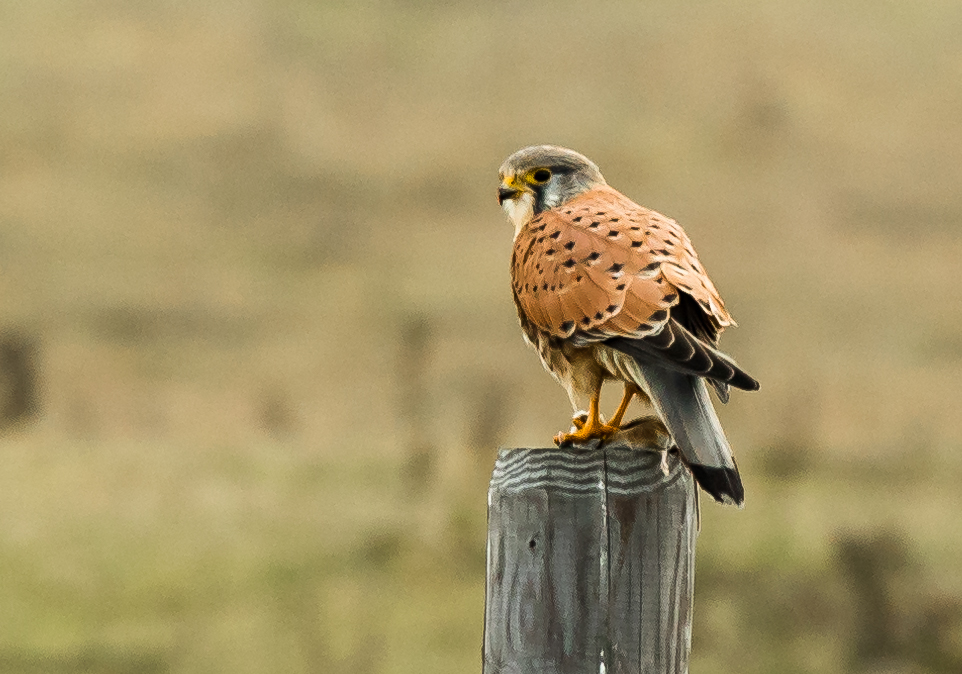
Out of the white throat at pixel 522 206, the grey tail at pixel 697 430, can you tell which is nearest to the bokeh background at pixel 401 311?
the white throat at pixel 522 206

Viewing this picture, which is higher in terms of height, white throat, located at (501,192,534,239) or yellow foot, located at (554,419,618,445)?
white throat, located at (501,192,534,239)

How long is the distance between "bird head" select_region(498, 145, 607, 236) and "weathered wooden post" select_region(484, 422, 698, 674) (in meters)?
1.64

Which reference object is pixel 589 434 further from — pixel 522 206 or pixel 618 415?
pixel 522 206

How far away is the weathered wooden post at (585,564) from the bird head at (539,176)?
1.64 metres

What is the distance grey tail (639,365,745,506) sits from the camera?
3053 millimetres

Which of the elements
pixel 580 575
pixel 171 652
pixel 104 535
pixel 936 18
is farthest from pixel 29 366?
pixel 936 18

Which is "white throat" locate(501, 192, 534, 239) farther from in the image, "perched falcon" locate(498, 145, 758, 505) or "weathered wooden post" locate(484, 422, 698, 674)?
"weathered wooden post" locate(484, 422, 698, 674)

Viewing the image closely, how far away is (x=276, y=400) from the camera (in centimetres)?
1030

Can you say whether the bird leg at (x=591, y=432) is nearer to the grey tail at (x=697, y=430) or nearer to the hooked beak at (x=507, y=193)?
the grey tail at (x=697, y=430)

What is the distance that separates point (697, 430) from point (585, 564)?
1.39 feet

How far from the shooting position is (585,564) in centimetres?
297

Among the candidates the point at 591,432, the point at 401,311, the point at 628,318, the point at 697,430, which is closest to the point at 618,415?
the point at 591,432

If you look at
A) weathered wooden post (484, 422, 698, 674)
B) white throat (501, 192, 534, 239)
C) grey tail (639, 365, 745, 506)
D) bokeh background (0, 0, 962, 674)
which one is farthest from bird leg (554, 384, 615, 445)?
bokeh background (0, 0, 962, 674)

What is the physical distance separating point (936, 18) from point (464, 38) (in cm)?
612
